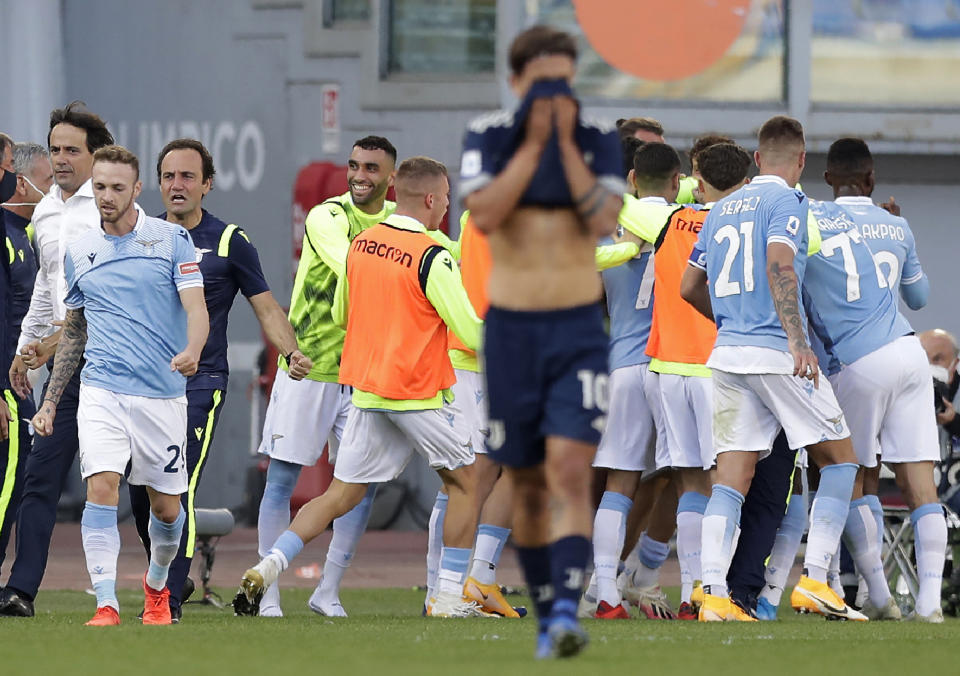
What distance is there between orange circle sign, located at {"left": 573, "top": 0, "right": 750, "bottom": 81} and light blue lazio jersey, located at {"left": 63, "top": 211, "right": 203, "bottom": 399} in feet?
27.7

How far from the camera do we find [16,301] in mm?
10859

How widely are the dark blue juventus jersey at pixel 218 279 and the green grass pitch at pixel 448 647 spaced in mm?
1244

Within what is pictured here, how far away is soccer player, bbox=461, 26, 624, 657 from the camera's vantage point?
6785 millimetres

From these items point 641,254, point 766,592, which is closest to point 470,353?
point 641,254

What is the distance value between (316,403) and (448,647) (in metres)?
3.15

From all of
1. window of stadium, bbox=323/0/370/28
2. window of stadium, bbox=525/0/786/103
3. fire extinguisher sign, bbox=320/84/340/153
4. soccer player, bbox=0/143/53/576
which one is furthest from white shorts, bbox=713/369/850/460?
window of stadium, bbox=323/0/370/28

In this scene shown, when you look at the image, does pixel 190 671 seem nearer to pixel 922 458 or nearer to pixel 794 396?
pixel 794 396

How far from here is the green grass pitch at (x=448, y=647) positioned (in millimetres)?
6738

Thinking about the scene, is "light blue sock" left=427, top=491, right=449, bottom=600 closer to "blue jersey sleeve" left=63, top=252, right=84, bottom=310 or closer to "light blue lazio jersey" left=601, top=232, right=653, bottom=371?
"light blue lazio jersey" left=601, top=232, right=653, bottom=371

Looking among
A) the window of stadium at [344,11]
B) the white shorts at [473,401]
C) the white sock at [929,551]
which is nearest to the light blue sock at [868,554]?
the white sock at [929,551]

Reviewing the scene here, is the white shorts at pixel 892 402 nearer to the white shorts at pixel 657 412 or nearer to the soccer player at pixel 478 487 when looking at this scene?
the white shorts at pixel 657 412

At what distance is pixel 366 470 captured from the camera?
9.91 m

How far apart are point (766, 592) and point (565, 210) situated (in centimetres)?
402

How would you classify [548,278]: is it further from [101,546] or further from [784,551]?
[784,551]
